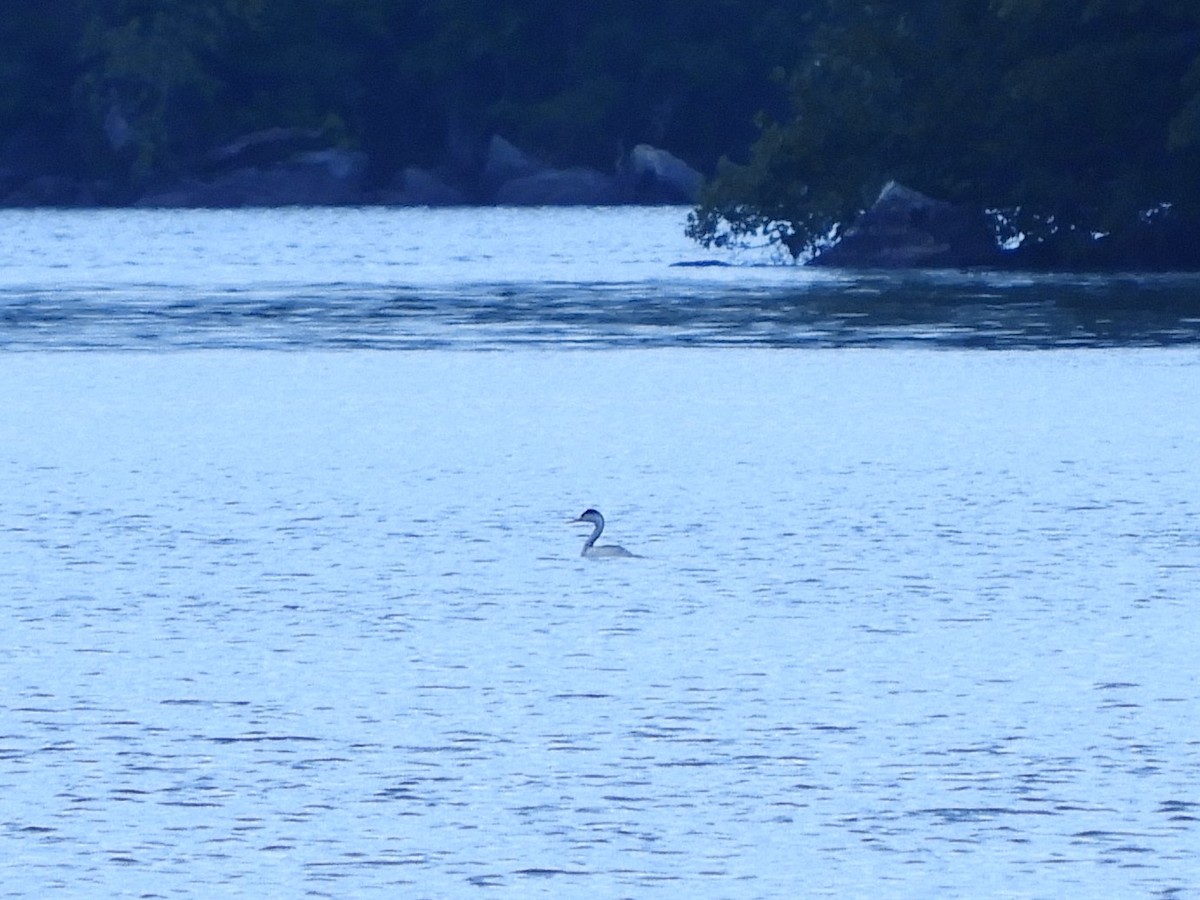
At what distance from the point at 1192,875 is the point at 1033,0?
4025 cm

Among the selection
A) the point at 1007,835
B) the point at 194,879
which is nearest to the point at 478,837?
the point at 194,879

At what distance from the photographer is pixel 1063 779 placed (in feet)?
34.6

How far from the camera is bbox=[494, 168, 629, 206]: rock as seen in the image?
98.7 meters

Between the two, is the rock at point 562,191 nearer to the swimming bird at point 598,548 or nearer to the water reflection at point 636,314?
the water reflection at point 636,314

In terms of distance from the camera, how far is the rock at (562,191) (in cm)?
9869

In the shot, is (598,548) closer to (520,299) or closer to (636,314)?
(636,314)

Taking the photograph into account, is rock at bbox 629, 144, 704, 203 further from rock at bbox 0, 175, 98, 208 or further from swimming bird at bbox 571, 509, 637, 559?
swimming bird at bbox 571, 509, 637, 559

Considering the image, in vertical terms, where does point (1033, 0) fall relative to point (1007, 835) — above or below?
above

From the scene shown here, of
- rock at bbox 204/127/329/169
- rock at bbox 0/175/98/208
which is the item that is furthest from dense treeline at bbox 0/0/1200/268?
rock at bbox 204/127/329/169

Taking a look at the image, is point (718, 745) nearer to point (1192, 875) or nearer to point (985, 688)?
point (985, 688)

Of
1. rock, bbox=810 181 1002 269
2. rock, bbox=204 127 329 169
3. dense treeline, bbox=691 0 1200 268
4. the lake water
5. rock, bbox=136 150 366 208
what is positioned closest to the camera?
the lake water

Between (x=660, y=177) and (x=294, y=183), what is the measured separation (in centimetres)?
1092

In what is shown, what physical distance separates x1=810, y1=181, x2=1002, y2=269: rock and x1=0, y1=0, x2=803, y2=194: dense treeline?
Answer: 46.0m

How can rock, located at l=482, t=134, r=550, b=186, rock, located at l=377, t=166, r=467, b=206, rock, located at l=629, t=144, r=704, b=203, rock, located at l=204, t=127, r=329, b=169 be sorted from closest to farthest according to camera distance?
rock, located at l=629, t=144, r=704, b=203 → rock, located at l=204, t=127, r=329, b=169 → rock, located at l=482, t=134, r=550, b=186 → rock, located at l=377, t=166, r=467, b=206
